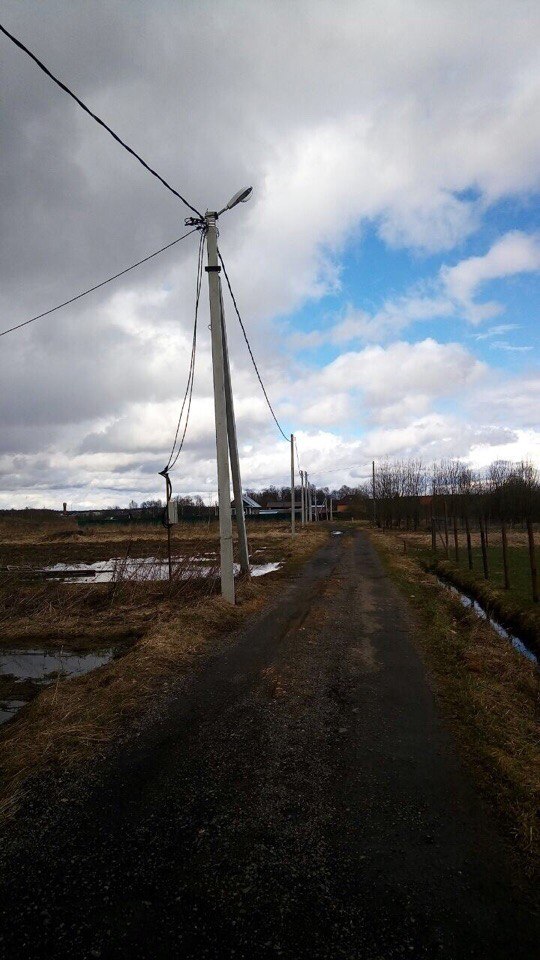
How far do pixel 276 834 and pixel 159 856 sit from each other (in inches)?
26.2

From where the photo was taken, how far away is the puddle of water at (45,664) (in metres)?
6.86

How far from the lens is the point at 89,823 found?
10.2 feet

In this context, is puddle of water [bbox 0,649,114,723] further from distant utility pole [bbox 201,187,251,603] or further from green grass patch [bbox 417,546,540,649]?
green grass patch [bbox 417,546,540,649]

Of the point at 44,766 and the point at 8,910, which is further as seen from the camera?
the point at 44,766

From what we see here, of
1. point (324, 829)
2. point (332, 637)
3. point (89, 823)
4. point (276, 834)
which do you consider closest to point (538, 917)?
point (324, 829)

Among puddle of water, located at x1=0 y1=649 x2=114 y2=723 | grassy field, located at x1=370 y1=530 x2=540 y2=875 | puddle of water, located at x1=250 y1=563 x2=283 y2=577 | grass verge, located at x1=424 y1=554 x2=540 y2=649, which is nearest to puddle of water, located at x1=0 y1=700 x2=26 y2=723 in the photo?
puddle of water, located at x1=0 y1=649 x2=114 y2=723

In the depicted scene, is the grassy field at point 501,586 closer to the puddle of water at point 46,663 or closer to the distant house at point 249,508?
the puddle of water at point 46,663

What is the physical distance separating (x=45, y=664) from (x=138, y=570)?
7402mm

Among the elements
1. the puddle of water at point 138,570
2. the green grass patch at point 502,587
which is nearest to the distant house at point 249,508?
the puddle of water at point 138,570

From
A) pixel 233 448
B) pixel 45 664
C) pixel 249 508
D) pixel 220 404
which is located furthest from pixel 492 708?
pixel 249 508

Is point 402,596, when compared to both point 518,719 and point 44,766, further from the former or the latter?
point 44,766

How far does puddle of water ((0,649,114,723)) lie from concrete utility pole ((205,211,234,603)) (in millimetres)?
2716

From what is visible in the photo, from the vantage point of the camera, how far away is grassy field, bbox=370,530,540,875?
10.6 feet

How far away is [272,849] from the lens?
2812 millimetres
